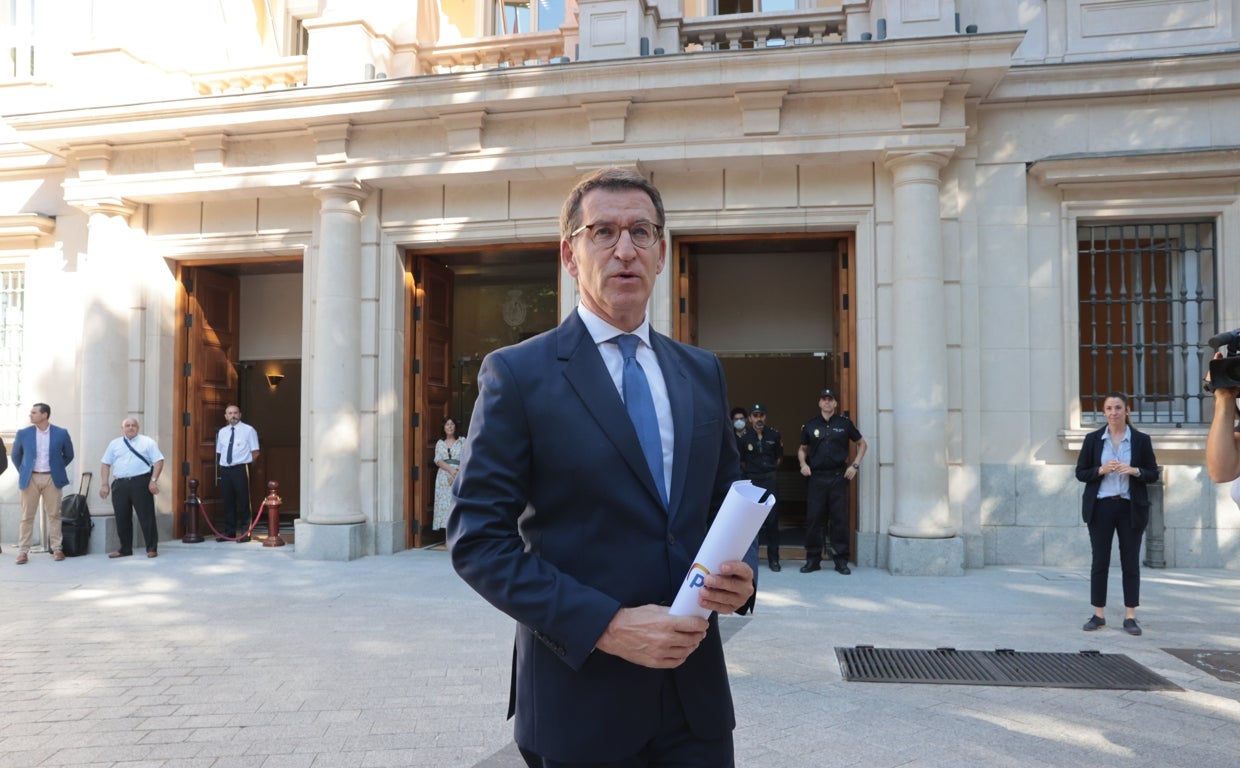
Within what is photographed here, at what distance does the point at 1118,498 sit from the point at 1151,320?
407 cm

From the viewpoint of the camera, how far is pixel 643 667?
1.63 m

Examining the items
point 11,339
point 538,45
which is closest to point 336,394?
point 538,45

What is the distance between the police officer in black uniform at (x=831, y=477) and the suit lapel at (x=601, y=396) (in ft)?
24.5

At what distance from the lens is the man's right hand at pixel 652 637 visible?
1516mm

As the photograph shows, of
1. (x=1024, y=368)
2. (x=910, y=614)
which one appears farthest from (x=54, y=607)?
(x=1024, y=368)

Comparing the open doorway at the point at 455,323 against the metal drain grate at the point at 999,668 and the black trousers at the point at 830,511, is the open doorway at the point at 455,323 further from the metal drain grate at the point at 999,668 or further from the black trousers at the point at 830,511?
the metal drain grate at the point at 999,668

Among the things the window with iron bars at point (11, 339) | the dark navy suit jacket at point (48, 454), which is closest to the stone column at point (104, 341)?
the dark navy suit jacket at point (48, 454)

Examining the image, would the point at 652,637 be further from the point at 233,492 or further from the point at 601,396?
the point at 233,492

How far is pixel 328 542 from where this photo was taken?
9727 millimetres

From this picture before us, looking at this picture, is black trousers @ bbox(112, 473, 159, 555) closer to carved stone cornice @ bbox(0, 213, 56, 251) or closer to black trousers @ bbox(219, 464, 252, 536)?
black trousers @ bbox(219, 464, 252, 536)

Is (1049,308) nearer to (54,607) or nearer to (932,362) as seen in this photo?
(932,362)

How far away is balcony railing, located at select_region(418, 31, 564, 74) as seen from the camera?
10.4 m

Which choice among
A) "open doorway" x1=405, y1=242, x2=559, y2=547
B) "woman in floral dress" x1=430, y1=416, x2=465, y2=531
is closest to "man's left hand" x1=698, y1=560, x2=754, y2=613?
"open doorway" x1=405, y1=242, x2=559, y2=547

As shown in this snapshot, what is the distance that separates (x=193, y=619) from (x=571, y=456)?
6448 mm
